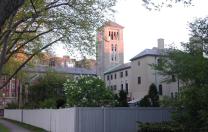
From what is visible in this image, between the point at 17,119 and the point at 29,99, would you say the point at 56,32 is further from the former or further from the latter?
the point at 29,99

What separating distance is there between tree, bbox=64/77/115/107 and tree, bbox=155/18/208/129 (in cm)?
1021

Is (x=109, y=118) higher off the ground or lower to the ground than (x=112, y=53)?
lower

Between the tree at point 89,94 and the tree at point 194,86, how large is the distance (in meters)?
10.2

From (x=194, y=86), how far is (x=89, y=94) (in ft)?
52.8

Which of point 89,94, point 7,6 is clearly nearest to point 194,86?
point 7,6

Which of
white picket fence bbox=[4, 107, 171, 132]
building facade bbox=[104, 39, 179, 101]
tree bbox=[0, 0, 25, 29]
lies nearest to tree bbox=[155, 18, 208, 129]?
white picket fence bbox=[4, 107, 171, 132]

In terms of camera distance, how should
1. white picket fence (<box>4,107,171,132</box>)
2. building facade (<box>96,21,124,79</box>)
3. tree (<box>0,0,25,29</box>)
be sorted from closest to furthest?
tree (<box>0,0,25,29</box>) → white picket fence (<box>4,107,171,132</box>) → building facade (<box>96,21,124,79</box>)

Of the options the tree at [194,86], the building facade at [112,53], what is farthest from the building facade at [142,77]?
the tree at [194,86]

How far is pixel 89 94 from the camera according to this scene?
34.5m

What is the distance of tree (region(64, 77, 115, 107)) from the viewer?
1329 inches

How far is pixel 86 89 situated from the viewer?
34906mm

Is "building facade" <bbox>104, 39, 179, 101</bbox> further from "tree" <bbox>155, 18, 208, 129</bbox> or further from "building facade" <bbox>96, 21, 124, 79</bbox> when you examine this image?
"tree" <bbox>155, 18, 208, 129</bbox>

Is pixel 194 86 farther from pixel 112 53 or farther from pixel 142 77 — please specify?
pixel 112 53

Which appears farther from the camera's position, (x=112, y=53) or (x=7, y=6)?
(x=112, y=53)
